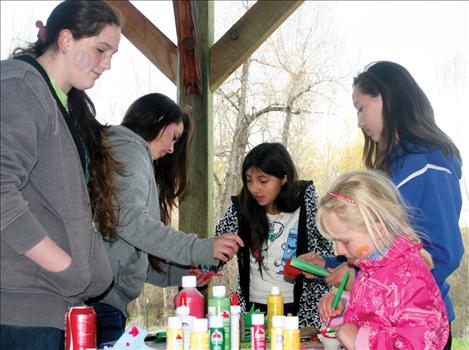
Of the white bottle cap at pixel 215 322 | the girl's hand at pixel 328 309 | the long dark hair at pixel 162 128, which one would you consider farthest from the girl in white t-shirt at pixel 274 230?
the white bottle cap at pixel 215 322

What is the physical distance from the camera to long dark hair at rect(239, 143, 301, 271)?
319 cm

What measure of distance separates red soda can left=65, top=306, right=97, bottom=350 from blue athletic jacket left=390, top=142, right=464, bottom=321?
0.89 m

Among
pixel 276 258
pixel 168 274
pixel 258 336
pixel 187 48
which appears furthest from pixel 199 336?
pixel 187 48

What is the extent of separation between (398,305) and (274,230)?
1.43 metres

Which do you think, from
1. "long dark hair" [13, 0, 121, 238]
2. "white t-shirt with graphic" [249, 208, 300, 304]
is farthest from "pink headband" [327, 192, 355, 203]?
"white t-shirt with graphic" [249, 208, 300, 304]

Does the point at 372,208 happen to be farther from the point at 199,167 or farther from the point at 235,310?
the point at 199,167

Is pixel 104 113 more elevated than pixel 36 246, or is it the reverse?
pixel 104 113

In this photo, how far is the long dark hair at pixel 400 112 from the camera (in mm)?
2119

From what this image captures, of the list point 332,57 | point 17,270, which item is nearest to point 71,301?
point 17,270

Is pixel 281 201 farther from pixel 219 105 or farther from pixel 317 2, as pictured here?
pixel 317 2

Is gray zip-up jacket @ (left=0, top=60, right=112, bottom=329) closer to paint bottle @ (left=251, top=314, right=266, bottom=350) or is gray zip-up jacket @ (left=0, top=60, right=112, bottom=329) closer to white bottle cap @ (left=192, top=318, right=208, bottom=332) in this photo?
white bottle cap @ (left=192, top=318, right=208, bottom=332)

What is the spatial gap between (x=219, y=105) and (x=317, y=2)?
92 centimetres

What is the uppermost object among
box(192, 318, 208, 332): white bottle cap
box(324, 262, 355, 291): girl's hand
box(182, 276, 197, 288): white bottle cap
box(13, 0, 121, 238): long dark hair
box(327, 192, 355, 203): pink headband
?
box(13, 0, 121, 238): long dark hair

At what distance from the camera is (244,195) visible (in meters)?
3.25
